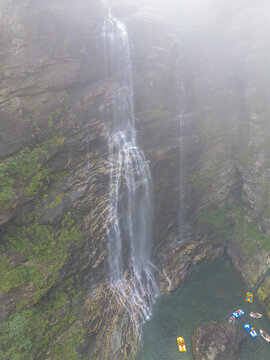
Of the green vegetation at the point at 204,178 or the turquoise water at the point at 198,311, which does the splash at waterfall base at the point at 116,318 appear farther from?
the green vegetation at the point at 204,178

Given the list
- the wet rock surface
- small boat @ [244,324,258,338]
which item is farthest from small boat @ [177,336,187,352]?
small boat @ [244,324,258,338]

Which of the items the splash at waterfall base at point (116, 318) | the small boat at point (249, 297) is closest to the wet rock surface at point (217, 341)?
the small boat at point (249, 297)

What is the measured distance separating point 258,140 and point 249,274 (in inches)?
487

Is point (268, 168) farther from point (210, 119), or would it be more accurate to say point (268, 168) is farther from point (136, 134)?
point (136, 134)

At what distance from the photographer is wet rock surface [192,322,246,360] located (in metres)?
15.9

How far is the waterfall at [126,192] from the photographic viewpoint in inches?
744

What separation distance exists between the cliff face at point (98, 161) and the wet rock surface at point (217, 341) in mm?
4241

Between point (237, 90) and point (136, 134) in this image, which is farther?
point (237, 90)

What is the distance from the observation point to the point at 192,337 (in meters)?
17.3

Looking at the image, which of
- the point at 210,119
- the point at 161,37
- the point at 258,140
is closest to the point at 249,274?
the point at 258,140

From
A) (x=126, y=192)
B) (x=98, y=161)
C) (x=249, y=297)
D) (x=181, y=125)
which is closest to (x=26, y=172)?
(x=98, y=161)

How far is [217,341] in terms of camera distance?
1661 centimetres

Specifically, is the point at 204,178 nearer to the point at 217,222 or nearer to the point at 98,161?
the point at 217,222

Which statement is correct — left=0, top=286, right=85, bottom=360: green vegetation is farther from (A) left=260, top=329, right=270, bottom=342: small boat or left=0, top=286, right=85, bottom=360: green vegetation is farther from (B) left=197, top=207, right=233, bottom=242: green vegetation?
(B) left=197, top=207, right=233, bottom=242: green vegetation
